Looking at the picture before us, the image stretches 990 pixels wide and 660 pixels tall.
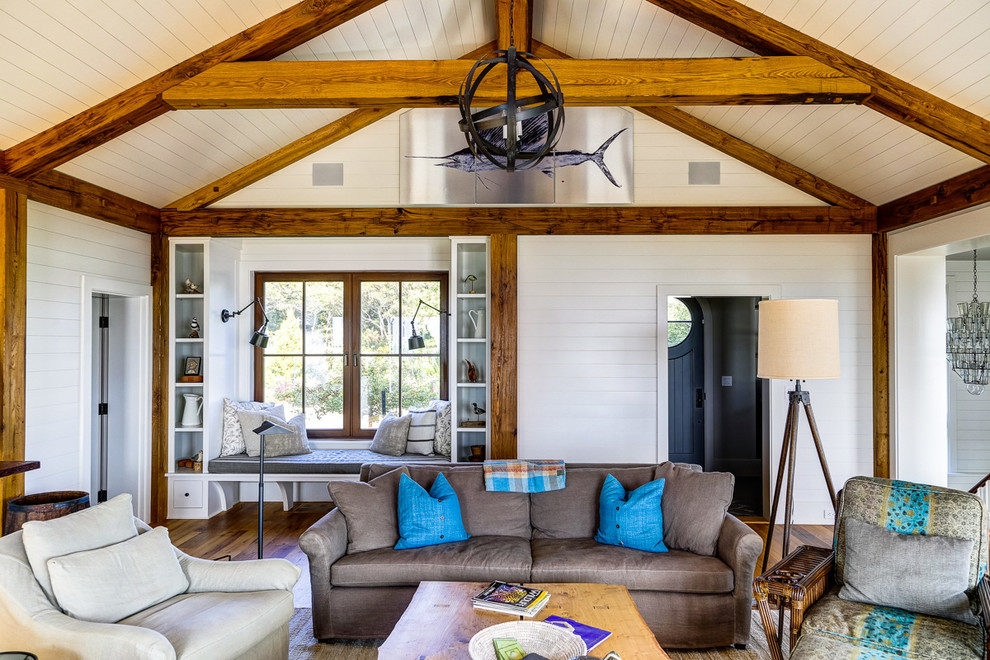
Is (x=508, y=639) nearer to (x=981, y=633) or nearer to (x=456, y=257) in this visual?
(x=981, y=633)

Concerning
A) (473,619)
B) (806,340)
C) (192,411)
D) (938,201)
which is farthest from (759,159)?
(192,411)

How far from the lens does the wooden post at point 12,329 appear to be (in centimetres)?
378

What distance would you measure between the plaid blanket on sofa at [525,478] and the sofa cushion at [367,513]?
58cm

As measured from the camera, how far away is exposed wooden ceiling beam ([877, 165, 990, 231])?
4.12 metres

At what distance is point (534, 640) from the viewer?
2.25 m

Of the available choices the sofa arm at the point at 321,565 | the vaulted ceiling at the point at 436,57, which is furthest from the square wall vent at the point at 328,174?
the sofa arm at the point at 321,565

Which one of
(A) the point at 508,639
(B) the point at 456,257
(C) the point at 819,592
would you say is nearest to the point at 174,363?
(B) the point at 456,257

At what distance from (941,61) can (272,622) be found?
4.26 meters

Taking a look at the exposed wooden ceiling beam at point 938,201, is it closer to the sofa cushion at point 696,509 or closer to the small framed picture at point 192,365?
the sofa cushion at point 696,509

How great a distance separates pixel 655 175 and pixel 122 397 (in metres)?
4.85

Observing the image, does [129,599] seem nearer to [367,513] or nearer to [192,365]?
[367,513]

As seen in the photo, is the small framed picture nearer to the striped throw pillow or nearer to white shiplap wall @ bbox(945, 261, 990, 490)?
the striped throw pillow

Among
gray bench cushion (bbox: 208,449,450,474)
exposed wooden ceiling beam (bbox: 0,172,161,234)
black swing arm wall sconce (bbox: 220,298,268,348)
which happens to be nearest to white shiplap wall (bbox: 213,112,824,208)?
black swing arm wall sconce (bbox: 220,298,268,348)

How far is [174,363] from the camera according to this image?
5484 mm
